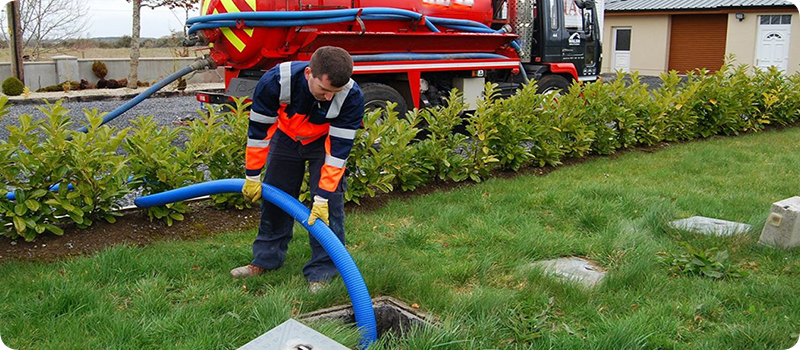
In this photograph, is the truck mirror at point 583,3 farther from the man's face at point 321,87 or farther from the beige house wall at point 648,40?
the beige house wall at point 648,40

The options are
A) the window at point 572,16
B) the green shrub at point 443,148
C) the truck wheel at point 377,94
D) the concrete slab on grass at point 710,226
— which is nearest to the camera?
the concrete slab on grass at point 710,226

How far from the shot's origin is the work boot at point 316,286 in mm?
3730

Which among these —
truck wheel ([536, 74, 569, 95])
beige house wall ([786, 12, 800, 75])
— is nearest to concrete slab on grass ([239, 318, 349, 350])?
truck wheel ([536, 74, 569, 95])

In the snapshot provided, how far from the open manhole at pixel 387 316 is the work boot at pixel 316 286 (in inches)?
7.0

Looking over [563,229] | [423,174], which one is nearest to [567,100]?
[423,174]

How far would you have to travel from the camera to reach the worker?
11.8 feet

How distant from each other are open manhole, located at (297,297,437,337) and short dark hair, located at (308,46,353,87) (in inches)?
46.9

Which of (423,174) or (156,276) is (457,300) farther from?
(423,174)

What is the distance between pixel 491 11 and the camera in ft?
35.5

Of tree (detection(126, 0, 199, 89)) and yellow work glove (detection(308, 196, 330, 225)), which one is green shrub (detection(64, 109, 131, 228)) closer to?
yellow work glove (detection(308, 196, 330, 225))

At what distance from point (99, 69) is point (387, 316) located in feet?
58.4

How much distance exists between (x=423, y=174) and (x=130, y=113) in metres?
8.08

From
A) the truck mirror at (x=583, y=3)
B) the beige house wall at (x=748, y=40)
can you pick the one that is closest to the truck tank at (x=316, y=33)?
the truck mirror at (x=583, y=3)

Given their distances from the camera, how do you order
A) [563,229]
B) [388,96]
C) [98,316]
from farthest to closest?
[388,96], [563,229], [98,316]
